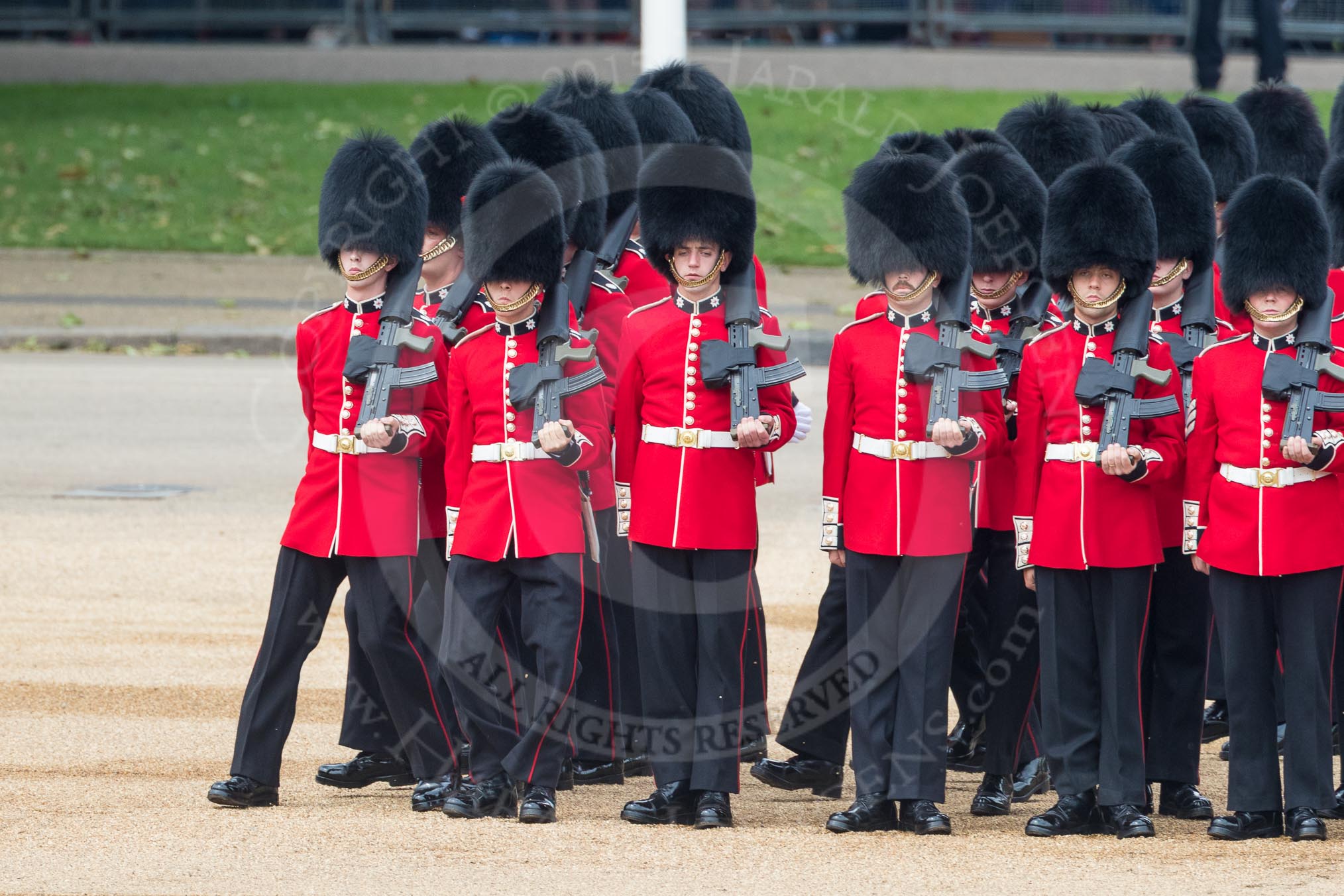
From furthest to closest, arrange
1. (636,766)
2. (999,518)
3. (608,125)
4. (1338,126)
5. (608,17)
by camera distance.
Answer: (608,17), (1338,126), (608,125), (636,766), (999,518)

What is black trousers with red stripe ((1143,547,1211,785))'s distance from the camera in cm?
505

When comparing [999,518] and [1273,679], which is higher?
[999,518]

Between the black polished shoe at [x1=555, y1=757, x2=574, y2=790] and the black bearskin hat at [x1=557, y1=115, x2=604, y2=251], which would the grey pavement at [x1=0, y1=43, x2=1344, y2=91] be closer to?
the black bearskin hat at [x1=557, y1=115, x2=604, y2=251]

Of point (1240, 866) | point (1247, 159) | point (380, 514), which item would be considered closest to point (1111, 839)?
Result: point (1240, 866)

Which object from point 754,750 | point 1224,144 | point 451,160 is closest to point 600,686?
point 754,750

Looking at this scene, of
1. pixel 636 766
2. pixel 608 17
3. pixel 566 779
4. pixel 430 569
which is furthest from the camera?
pixel 608 17

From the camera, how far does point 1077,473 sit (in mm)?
4926

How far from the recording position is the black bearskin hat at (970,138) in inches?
244

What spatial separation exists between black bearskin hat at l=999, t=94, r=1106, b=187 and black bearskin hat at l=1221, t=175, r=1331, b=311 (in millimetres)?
1315

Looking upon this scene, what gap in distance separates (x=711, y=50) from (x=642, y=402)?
1468 centimetres

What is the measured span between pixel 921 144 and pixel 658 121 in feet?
2.59

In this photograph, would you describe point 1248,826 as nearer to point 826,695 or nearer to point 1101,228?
point 826,695

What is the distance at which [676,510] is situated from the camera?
5.00 meters

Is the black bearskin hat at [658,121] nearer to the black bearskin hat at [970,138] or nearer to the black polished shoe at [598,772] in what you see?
the black bearskin hat at [970,138]
